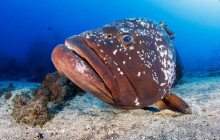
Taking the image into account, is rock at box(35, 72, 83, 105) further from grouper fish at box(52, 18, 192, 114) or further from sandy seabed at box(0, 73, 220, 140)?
grouper fish at box(52, 18, 192, 114)

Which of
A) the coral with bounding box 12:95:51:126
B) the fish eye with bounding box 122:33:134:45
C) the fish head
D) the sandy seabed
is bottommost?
the sandy seabed

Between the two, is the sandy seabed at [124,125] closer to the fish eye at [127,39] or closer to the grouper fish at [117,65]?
the grouper fish at [117,65]

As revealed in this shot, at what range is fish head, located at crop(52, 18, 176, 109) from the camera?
1790 mm

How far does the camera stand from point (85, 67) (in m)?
1.76

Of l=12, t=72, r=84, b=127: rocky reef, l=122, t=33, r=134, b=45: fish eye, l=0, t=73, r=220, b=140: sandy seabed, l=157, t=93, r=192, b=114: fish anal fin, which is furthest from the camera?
l=12, t=72, r=84, b=127: rocky reef

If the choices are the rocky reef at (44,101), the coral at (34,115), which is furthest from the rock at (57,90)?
the coral at (34,115)

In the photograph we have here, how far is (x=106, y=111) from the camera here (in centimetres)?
366

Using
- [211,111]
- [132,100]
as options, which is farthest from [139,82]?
[211,111]

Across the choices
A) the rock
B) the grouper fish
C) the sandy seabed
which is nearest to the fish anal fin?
the sandy seabed

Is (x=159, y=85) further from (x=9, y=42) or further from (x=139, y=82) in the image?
(x=9, y=42)

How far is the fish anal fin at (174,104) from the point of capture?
9.88 ft

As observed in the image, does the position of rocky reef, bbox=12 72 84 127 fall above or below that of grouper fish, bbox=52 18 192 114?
→ below

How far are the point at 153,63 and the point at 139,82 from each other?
0.48m

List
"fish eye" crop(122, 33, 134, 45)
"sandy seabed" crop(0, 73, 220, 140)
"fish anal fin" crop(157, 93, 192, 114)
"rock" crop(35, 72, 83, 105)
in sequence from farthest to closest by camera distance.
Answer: "rock" crop(35, 72, 83, 105) < "fish anal fin" crop(157, 93, 192, 114) < "sandy seabed" crop(0, 73, 220, 140) < "fish eye" crop(122, 33, 134, 45)
